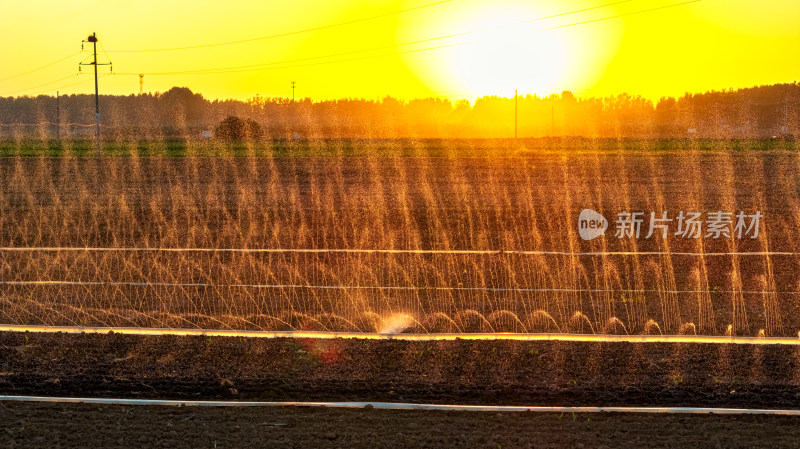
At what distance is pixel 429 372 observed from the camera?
6859 mm

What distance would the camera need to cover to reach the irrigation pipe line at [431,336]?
7.71m

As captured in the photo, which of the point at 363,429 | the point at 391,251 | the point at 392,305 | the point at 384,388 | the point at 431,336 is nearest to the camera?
the point at 363,429

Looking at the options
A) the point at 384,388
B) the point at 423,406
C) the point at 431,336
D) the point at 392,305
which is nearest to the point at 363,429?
the point at 423,406

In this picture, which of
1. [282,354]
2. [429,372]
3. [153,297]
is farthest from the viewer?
[153,297]

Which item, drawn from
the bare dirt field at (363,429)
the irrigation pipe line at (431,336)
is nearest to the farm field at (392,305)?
the bare dirt field at (363,429)

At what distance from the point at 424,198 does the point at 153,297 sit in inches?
398

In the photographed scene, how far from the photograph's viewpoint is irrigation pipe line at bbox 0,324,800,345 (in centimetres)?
771

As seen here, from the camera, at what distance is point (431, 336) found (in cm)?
786

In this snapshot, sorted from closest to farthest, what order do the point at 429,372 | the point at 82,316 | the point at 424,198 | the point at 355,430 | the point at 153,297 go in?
the point at 355,430 → the point at 429,372 → the point at 82,316 → the point at 153,297 → the point at 424,198

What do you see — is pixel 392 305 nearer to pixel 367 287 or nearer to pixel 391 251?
pixel 367 287

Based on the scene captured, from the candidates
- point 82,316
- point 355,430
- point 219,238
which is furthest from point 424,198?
point 355,430

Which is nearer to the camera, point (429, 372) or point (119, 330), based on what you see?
point (429, 372)

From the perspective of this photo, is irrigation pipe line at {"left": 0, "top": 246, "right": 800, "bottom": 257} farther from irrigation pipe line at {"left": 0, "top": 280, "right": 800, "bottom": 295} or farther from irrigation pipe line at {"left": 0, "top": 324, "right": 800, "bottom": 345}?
irrigation pipe line at {"left": 0, "top": 324, "right": 800, "bottom": 345}

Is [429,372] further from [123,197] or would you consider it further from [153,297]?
[123,197]
